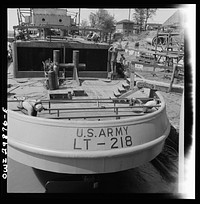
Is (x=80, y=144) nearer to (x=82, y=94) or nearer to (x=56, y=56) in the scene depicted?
(x=82, y=94)

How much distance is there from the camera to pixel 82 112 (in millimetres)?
6027

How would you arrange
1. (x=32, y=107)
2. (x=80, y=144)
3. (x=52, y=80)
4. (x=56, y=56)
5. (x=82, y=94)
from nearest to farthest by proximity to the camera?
(x=80, y=144)
(x=32, y=107)
(x=82, y=94)
(x=52, y=80)
(x=56, y=56)

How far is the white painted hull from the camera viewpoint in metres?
4.73

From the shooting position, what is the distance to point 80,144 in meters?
4.74

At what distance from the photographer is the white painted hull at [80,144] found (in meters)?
4.73

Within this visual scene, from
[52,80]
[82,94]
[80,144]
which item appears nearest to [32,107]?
[80,144]

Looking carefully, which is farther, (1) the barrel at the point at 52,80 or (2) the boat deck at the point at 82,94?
(1) the barrel at the point at 52,80

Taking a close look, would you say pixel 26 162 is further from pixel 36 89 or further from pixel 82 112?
pixel 36 89

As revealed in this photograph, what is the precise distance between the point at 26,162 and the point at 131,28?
36240 millimetres

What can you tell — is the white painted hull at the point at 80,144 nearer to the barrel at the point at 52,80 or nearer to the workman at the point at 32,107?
the workman at the point at 32,107

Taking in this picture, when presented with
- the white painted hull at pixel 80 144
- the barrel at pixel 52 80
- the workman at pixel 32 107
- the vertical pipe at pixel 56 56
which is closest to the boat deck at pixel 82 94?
the barrel at pixel 52 80

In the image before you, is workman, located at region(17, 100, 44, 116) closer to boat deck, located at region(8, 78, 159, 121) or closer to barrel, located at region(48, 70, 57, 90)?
boat deck, located at region(8, 78, 159, 121)

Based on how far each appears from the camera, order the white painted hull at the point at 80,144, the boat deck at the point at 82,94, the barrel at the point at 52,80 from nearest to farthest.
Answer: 1. the white painted hull at the point at 80,144
2. the boat deck at the point at 82,94
3. the barrel at the point at 52,80

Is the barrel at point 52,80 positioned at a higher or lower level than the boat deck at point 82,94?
higher
